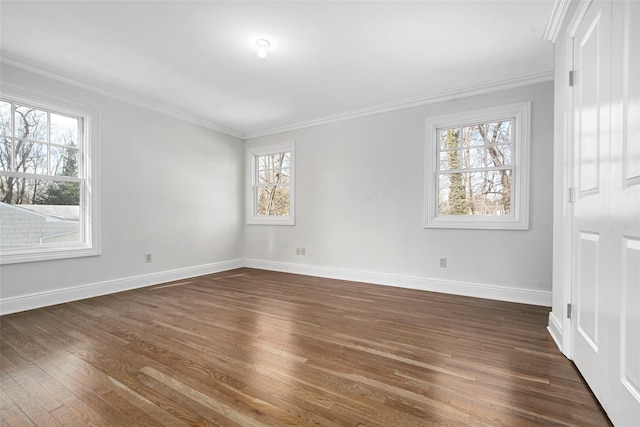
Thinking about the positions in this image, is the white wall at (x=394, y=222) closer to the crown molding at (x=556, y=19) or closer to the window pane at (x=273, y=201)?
the window pane at (x=273, y=201)

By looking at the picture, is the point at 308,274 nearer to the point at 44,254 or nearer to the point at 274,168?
the point at 274,168

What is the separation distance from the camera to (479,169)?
144 inches

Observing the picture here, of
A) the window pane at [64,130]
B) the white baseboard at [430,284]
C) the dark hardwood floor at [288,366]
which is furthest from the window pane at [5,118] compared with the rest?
the white baseboard at [430,284]

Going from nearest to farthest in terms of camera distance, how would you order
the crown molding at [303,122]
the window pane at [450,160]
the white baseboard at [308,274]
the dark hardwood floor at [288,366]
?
the dark hardwood floor at [288,366] → the white baseboard at [308,274] → the crown molding at [303,122] → the window pane at [450,160]

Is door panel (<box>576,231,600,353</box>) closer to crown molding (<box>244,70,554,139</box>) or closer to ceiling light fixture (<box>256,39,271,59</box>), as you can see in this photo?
crown molding (<box>244,70,554,139</box>)

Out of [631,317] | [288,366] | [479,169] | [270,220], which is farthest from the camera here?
[270,220]

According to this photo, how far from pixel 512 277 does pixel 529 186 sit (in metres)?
1.06

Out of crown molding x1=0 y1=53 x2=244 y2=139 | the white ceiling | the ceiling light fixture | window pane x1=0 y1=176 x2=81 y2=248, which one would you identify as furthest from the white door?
window pane x1=0 y1=176 x2=81 y2=248

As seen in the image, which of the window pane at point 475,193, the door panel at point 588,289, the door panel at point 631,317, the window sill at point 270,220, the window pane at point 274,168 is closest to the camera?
the door panel at point 631,317

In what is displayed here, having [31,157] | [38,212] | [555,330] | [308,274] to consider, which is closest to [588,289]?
[555,330]

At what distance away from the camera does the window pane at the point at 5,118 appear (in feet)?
9.78

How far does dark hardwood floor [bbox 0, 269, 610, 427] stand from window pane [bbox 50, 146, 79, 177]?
60.1 inches

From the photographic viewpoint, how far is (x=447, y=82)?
11.5 ft

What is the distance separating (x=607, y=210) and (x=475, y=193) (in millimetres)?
2357
